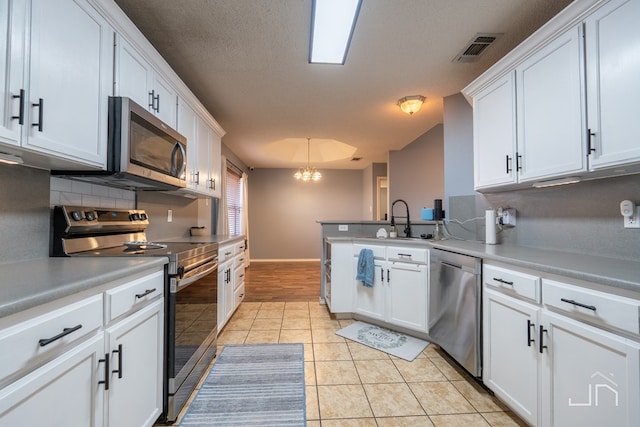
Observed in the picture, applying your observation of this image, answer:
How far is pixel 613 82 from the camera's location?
4.14 feet

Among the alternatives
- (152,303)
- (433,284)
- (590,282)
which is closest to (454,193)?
(433,284)

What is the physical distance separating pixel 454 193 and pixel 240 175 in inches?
168

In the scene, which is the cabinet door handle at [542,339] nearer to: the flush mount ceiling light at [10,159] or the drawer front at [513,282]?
the drawer front at [513,282]

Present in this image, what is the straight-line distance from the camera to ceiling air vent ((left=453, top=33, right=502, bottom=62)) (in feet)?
6.45

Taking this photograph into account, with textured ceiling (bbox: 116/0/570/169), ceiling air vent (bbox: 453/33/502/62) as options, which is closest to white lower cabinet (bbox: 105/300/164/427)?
textured ceiling (bbox: 116/0/570/169)

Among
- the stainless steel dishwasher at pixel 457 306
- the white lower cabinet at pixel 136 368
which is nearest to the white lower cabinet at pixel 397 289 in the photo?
the stainless steel dishwasher at pixel 457 306

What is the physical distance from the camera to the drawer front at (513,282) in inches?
52.3

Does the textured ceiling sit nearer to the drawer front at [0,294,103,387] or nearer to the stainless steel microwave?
the stainless steel microwave

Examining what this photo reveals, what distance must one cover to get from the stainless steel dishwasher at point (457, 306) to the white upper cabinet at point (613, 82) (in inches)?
33.1

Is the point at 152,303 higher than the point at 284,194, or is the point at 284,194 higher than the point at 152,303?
the point at 284,194

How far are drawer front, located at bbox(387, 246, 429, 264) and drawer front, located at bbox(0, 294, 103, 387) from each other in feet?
7.25

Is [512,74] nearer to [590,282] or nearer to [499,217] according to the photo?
[499,217]

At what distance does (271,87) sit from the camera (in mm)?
2709

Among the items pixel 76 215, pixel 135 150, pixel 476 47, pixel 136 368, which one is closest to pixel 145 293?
pixel 136 368
